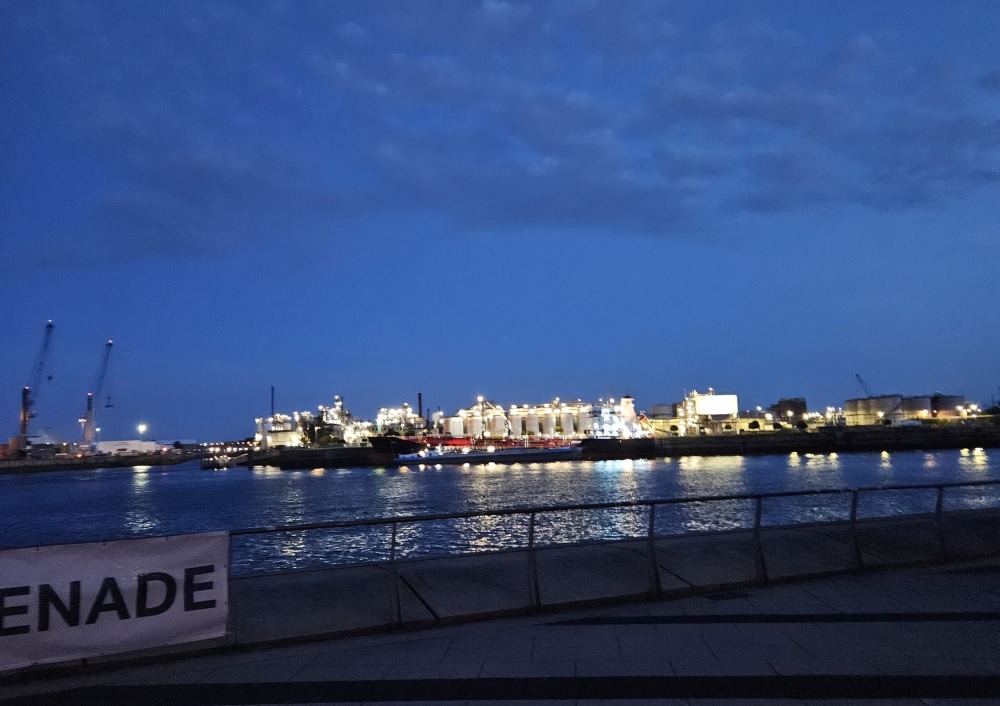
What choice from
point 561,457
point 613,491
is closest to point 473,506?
point 613,491

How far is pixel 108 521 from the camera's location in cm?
6169

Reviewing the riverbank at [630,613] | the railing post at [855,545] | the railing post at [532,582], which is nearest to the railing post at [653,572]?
the riverbank at [630,613]

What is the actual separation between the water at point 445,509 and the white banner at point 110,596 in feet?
50.3

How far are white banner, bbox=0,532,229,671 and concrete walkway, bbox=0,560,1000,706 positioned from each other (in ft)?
1.13

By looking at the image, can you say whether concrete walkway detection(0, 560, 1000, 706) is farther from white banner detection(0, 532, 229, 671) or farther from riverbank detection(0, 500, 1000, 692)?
white banner detection(0, 532, 229, 671)

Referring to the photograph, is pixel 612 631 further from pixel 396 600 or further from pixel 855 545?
pixel 855 545

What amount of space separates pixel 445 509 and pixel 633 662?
51502 millimetres

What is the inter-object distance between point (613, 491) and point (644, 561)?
207 ft

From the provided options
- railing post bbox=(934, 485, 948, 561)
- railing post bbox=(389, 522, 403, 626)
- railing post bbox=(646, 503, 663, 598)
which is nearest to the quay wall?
railing post bbox=(934, 485, 948, 561)

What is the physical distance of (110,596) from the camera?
8.66 m

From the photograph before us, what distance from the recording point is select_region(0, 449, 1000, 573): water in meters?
33.8

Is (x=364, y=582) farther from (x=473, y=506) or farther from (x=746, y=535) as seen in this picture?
(x=473, y=506)

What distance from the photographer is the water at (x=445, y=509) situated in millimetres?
33812

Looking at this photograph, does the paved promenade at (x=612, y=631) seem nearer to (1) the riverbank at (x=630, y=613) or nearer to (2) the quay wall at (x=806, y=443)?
(1) the riverbank at (x=630, y=613)
